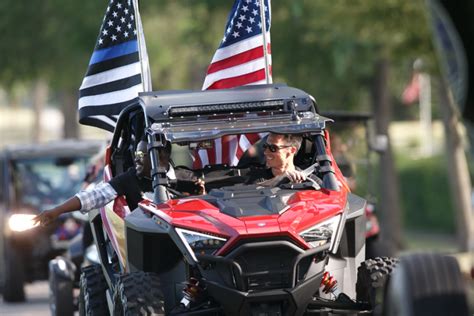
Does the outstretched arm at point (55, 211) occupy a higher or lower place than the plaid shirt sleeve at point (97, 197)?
lower

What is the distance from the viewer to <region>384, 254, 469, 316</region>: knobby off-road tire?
6418 millimetres

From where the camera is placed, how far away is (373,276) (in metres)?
9.07

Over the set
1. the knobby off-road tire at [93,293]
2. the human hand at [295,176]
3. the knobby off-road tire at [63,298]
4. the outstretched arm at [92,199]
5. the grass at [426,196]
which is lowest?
the grass at [426,196]

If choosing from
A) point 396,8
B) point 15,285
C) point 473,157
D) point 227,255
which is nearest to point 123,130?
point 227,255

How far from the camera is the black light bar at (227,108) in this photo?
32.8ft

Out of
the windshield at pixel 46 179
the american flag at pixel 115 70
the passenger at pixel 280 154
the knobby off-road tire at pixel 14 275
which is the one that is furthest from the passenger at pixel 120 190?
the windshield at pixel 46 179

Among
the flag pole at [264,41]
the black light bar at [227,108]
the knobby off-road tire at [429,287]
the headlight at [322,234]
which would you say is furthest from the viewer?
the flag pole at [264,41]

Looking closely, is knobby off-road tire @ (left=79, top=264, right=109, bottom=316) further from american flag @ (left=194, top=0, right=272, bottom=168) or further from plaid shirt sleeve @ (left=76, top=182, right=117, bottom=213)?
american flag @ (left=194, top=0, right=272, bottom=168)

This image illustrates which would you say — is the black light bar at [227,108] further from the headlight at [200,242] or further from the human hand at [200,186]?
the headlight at [200,242]

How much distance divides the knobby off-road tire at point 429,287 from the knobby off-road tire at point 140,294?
7.50 feet

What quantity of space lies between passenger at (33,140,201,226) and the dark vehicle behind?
8.15 meters

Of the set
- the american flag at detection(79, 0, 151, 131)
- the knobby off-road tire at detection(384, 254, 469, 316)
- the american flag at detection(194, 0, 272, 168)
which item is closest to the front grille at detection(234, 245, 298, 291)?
the knobby off-road tire at detection(384, 254, 469, 316)

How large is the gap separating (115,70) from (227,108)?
301 cm

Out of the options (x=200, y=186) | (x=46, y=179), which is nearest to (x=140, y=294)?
(x=200, y=186)
